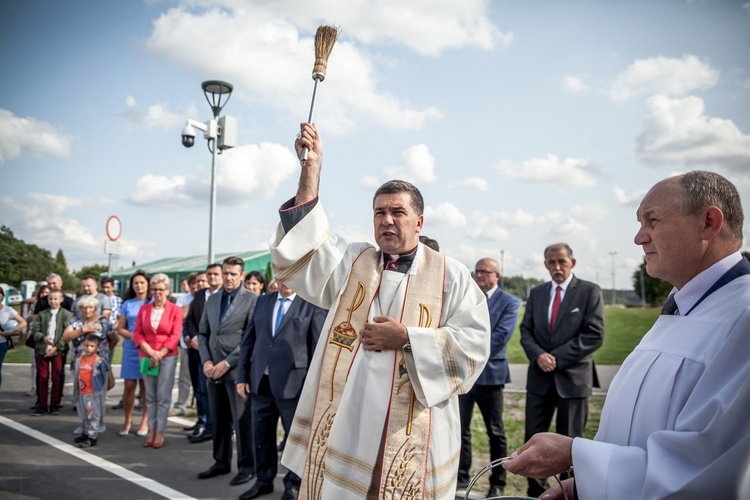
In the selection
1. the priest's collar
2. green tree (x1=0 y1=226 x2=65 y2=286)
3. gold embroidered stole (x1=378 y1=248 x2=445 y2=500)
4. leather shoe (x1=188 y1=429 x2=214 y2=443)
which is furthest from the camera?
green tree (x1=0 y1=226 x2=65 y2=286)

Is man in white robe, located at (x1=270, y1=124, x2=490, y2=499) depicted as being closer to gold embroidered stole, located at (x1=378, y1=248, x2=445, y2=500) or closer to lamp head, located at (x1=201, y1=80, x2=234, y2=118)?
gold embroidered stole, located at (x1=378, y1=248, x2=445, y2=500)

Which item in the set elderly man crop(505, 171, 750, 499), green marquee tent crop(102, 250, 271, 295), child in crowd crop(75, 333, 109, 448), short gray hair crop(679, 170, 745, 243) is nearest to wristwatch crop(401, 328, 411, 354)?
elderly man crop(505, 171, 750, 499)

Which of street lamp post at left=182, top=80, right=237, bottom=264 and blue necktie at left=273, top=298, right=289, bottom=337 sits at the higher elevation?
street lamp post at left=182, top=80, right=237, bottom=264

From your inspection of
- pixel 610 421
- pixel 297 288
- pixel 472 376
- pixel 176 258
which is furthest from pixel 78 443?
pixel 176 258

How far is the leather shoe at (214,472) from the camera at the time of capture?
17.4ft

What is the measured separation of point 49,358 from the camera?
26.7ft

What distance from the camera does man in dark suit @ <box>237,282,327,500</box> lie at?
15.6ft

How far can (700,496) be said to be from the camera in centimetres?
138

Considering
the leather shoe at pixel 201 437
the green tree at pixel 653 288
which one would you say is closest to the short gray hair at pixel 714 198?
the leather shoe at pixel 201 437

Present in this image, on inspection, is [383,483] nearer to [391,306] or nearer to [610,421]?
[391,306]

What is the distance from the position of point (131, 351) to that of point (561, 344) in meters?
5.63

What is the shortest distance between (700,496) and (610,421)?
407 mm

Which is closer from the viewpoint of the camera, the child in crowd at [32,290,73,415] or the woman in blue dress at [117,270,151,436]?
the woman in blue dress at [117,270,151,436]

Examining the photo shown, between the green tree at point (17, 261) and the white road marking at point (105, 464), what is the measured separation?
3.15 meters
